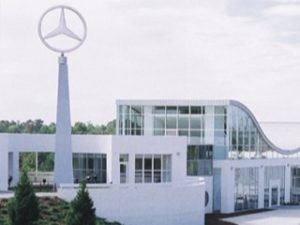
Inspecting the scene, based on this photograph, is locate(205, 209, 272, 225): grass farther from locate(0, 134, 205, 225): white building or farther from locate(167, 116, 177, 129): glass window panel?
locate(167, 116, 177, 129): glass window panel

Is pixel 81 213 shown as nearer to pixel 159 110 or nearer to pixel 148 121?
pixel 159 110

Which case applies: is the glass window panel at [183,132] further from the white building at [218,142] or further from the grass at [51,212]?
the grass at [51,212]

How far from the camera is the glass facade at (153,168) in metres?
39.6

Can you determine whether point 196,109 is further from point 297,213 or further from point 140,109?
point 297,213

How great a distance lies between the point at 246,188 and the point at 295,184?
708 cm

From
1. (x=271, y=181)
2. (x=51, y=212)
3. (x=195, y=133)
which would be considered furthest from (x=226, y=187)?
(x=51, y=212)

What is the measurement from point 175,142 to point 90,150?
470 cm

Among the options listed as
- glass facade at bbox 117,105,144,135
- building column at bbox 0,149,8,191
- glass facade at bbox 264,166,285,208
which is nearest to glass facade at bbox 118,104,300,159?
glass facade at bbox 117,105,144,135

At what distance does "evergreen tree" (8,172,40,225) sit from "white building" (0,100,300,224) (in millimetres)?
4207

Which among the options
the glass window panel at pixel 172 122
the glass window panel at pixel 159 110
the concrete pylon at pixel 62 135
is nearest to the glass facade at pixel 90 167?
the concrete pylon at pixel 62 135

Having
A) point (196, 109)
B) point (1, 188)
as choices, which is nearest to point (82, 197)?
point (1, 188)

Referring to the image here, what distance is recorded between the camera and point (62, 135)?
36625 millimetres

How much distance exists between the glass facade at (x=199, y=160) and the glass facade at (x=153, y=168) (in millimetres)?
4159

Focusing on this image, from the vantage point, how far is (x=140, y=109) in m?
47.7
